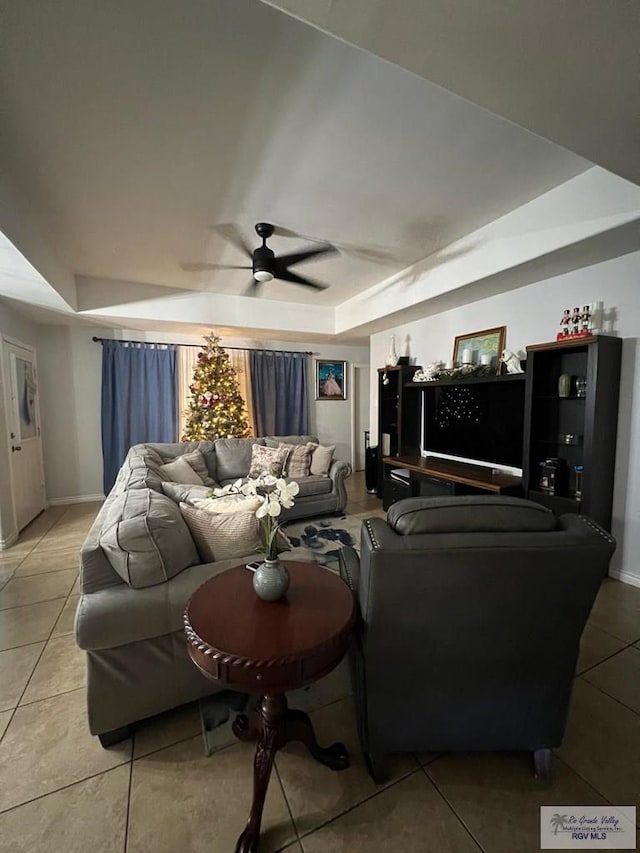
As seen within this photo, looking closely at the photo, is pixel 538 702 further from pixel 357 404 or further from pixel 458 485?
pixel 357 404

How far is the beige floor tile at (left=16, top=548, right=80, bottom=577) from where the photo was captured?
9.40ft

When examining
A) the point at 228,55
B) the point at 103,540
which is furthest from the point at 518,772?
the point at 228,55

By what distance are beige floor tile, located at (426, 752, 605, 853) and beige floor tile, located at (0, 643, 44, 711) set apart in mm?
1918

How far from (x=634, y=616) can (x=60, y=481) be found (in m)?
6.11

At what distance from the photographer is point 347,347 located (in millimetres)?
6426

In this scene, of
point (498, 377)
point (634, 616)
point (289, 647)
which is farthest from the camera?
point (498, 377)

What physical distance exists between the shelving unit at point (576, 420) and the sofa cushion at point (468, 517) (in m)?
1.84

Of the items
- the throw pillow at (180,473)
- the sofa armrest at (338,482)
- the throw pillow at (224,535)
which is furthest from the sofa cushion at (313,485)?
the throw pillow at (224,535)

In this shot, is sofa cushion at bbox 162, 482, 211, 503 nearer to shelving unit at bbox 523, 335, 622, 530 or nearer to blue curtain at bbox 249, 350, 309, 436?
shelving unit at bbox 523, 335, 622, 530

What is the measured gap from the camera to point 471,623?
3.51 ft

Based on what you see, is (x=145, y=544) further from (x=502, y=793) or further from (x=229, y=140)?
(x=229, y=140)

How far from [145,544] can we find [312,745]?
1.01 metres

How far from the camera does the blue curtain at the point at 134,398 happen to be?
15.5ft

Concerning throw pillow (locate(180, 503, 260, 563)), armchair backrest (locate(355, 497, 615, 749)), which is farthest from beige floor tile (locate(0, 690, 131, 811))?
armchair backrest (locate(355, 497, 615, 749))
